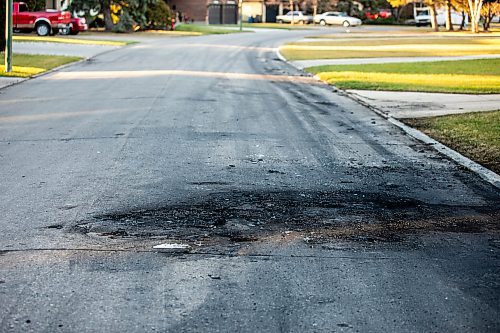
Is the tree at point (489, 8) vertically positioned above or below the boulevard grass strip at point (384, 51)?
above

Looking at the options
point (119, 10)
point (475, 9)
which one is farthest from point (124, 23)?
point (475, 9)

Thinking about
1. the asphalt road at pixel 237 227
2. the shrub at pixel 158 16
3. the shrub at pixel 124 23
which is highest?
the shrub at pixel 158 16

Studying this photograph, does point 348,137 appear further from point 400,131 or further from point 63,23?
point 63,23

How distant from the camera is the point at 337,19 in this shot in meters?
86.1

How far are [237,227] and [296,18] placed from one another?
85.2 m

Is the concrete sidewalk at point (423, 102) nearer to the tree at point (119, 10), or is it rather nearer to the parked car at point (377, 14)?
the tree at point (119, 10)

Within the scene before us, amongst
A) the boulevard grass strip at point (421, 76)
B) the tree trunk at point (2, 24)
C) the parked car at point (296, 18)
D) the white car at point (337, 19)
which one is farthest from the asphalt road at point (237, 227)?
the parked car at point (296, 18)

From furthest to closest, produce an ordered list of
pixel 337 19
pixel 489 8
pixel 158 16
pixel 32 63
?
1. pixel 337 19
2. pixel 158 16
3. pixel 489 8
4. pixel 32 63

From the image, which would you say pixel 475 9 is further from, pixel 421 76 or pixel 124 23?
pixel 421 76

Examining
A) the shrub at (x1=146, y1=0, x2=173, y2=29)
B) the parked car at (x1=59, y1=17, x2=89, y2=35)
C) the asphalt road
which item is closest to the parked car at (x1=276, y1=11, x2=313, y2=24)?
the shrub at (x1=146, y1=0, x2=173, y2=29)

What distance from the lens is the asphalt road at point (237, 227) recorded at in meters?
5.50

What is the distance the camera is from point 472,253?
23.2ft

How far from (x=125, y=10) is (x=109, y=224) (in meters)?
53.8

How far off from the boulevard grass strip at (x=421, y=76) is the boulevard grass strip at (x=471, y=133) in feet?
18.0
